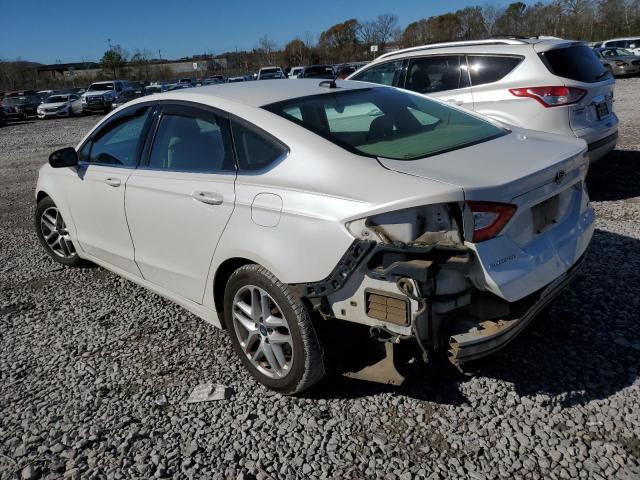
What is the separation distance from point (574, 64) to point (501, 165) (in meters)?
4.26

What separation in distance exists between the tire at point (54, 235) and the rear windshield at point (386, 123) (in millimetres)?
2931

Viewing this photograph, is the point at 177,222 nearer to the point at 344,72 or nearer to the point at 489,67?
the point at 489,67

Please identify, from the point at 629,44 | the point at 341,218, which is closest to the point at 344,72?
the point at 629,44

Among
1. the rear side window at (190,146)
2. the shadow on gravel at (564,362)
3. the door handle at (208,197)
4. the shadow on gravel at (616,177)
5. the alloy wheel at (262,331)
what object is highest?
the rear side window at (190,146)

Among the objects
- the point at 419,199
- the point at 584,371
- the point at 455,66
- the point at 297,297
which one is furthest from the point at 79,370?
the point at 455,66

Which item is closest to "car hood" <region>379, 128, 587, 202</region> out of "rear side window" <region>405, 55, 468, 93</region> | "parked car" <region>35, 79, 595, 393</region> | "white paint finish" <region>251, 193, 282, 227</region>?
"parked car" <region>35, 79, 595, 393</region>

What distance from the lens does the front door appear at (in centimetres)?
311

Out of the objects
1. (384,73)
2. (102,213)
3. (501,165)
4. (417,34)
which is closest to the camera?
(501,165)

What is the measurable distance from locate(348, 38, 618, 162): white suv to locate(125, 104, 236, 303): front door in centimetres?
385

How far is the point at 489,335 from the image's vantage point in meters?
2.48

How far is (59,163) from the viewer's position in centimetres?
440

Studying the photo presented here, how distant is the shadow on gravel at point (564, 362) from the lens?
2.93 m

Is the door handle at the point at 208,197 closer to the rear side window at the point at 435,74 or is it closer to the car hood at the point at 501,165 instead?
the car hood at the point at 501,165

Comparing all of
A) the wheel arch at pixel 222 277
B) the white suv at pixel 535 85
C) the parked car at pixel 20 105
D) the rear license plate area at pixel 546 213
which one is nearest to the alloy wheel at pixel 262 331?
the wheel arch at pixel 222 277
